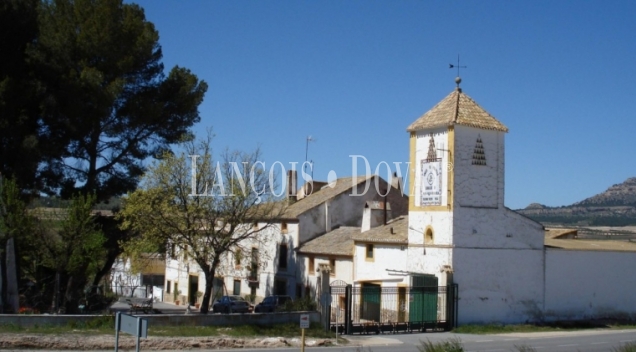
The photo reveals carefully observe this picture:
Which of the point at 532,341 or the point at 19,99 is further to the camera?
the point at 19,99

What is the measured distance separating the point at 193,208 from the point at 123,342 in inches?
481

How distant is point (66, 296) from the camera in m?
34.9

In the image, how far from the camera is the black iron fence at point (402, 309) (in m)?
32.5

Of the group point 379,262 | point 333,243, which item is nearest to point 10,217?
point 379,262

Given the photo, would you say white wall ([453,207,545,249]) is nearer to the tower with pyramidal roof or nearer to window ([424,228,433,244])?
the tower with pyramidal roof

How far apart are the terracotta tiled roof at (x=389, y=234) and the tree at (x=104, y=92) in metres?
11.2

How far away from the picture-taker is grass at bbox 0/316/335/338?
25125mm

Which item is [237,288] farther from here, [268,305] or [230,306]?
[268,305]

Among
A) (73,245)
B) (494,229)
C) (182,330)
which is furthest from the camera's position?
(494,229)

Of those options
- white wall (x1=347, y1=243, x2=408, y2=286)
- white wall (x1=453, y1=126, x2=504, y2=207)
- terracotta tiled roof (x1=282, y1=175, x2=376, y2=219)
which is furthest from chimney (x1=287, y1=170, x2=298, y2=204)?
white wall (x1=453, y1=126, x2=504, y2=207)

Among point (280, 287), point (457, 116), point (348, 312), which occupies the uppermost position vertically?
point (457, 116)

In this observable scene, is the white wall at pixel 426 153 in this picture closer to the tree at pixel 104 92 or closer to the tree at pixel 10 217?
the tree at pixel 104 92

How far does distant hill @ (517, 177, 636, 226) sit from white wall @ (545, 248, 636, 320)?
95.9m

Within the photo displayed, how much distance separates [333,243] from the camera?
4497 centimetres
